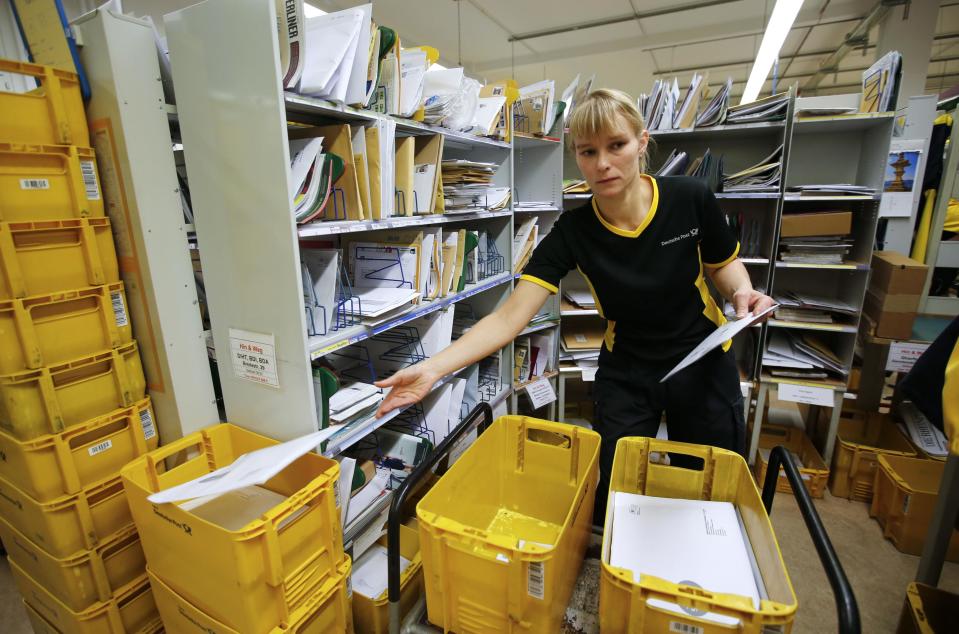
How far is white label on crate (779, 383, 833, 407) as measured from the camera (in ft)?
8.75

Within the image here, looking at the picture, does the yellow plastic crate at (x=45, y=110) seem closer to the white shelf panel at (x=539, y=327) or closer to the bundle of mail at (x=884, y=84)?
the white shelf panel at (x=539, y=327)

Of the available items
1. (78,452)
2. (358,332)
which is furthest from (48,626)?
(358,332)

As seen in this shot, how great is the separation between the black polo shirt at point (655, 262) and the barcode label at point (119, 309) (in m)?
1.31

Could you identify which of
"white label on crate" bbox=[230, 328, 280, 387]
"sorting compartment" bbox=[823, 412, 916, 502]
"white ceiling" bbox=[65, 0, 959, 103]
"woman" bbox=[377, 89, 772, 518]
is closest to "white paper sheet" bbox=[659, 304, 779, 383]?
"woman" bbox=[377, 89, 772, 518]

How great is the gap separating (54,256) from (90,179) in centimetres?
25

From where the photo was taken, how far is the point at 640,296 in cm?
157

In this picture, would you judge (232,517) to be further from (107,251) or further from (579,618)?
(579,618)

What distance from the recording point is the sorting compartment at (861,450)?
106 inches

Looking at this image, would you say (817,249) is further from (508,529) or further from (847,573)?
(508,529)

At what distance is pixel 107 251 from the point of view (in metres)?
1.45

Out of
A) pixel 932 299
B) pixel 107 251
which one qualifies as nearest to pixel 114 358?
pixel 107 251

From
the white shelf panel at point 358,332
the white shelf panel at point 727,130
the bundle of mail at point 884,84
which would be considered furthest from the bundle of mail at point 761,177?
the white shelf panel at point 358,332

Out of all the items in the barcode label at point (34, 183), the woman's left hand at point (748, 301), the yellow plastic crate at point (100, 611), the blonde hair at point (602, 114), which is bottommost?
the yellow plastic crate at point (100, 611)

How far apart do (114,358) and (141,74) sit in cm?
85
